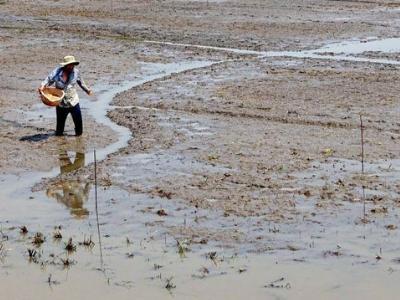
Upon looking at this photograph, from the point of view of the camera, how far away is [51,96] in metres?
15.4

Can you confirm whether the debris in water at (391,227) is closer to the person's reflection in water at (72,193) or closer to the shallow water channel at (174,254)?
the shallow water channel at (174,254)

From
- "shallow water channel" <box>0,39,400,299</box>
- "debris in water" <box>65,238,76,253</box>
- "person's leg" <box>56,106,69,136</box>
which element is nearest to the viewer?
"shallow water channel" <box>0,39,400,299</box>

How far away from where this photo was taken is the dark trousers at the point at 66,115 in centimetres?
1541

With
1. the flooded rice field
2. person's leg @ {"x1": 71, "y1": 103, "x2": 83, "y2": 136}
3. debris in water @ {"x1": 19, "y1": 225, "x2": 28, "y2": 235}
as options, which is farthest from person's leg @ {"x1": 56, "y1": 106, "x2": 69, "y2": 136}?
debris in water @ {"x1": 19, "y1": 225, "x2": 28, "y2": 235}

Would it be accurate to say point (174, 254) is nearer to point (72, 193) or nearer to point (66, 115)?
point (72, 193)

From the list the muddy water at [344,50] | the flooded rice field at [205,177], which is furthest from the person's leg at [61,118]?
the muddy water at [344,50]

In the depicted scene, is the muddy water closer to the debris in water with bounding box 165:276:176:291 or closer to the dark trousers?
the dark trousers

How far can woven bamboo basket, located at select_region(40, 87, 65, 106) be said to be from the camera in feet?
50.2

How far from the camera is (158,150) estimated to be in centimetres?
1462

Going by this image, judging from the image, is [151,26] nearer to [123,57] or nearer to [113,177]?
[123,57]

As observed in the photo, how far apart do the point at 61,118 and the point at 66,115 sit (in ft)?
0.31

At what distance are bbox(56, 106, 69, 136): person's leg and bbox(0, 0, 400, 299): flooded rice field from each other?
0.28 metres

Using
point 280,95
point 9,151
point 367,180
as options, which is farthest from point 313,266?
point 280,95

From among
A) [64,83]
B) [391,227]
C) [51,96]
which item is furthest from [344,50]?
[391,227]
